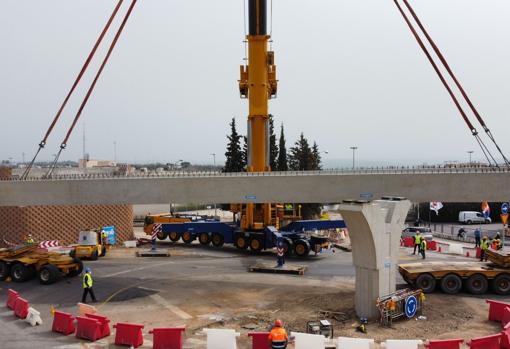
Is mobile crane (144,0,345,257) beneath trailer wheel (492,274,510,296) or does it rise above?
above

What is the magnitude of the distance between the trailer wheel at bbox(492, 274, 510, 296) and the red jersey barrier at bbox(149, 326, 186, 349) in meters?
14.7

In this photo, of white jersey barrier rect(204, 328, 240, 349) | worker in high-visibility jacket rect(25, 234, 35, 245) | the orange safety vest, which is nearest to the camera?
the orange safety vest

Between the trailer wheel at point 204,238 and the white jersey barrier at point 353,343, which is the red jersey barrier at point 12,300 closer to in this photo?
the white jersey barrier at point 353,343

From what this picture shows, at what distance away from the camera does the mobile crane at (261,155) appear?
3404 centimetres

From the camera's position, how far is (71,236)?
37219 millimetres

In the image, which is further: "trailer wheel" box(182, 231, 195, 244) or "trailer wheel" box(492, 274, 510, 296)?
"trailer wheel" box(182, 231, 195, 244)

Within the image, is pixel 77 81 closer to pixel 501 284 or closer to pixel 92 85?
pixel 92 85

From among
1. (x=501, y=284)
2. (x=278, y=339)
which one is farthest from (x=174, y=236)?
(x=278, y=339)

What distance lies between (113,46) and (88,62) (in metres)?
1.72

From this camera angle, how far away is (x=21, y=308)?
19.9 m

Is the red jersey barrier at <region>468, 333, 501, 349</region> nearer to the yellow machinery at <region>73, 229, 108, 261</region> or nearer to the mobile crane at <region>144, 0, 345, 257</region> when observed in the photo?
the mobile crane at <region>144, 0, 345, 257</region>

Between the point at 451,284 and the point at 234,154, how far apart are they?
1800 inches

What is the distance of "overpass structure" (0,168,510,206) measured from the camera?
952 inches

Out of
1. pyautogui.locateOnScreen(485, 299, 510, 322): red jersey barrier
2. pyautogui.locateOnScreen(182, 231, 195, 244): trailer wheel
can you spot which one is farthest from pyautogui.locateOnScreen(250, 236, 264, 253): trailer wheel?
pyautogui.locateOnScreen(485, 299, 510, 322): red jersey barrier
